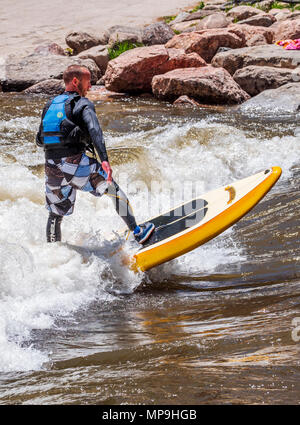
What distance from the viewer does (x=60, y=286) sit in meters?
3.59

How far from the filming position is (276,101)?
372 inches

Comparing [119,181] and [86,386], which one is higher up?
[86,386]

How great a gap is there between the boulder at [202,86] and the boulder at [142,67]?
2.28ft

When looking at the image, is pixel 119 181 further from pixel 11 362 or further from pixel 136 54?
pixel 136 54

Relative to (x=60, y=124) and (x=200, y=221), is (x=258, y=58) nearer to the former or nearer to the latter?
(x=200, y=221)

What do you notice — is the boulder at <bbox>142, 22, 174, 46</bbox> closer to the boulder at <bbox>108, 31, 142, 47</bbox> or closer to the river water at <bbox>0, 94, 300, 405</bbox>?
the boulder at <bbox>108, 31, 142, 47</bbox>

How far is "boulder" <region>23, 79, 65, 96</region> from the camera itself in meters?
11.2

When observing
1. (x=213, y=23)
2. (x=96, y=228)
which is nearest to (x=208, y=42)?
(x=213, y=23)

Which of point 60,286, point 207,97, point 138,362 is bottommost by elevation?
point 207,97

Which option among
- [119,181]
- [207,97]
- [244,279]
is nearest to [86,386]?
[244,279]

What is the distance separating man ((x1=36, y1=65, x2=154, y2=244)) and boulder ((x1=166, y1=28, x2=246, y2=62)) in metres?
9.18

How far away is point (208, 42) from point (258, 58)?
5.90 ft

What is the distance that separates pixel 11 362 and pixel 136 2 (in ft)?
66.7

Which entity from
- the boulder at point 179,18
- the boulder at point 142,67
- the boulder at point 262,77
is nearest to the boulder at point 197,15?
the boulder at point 179,18
